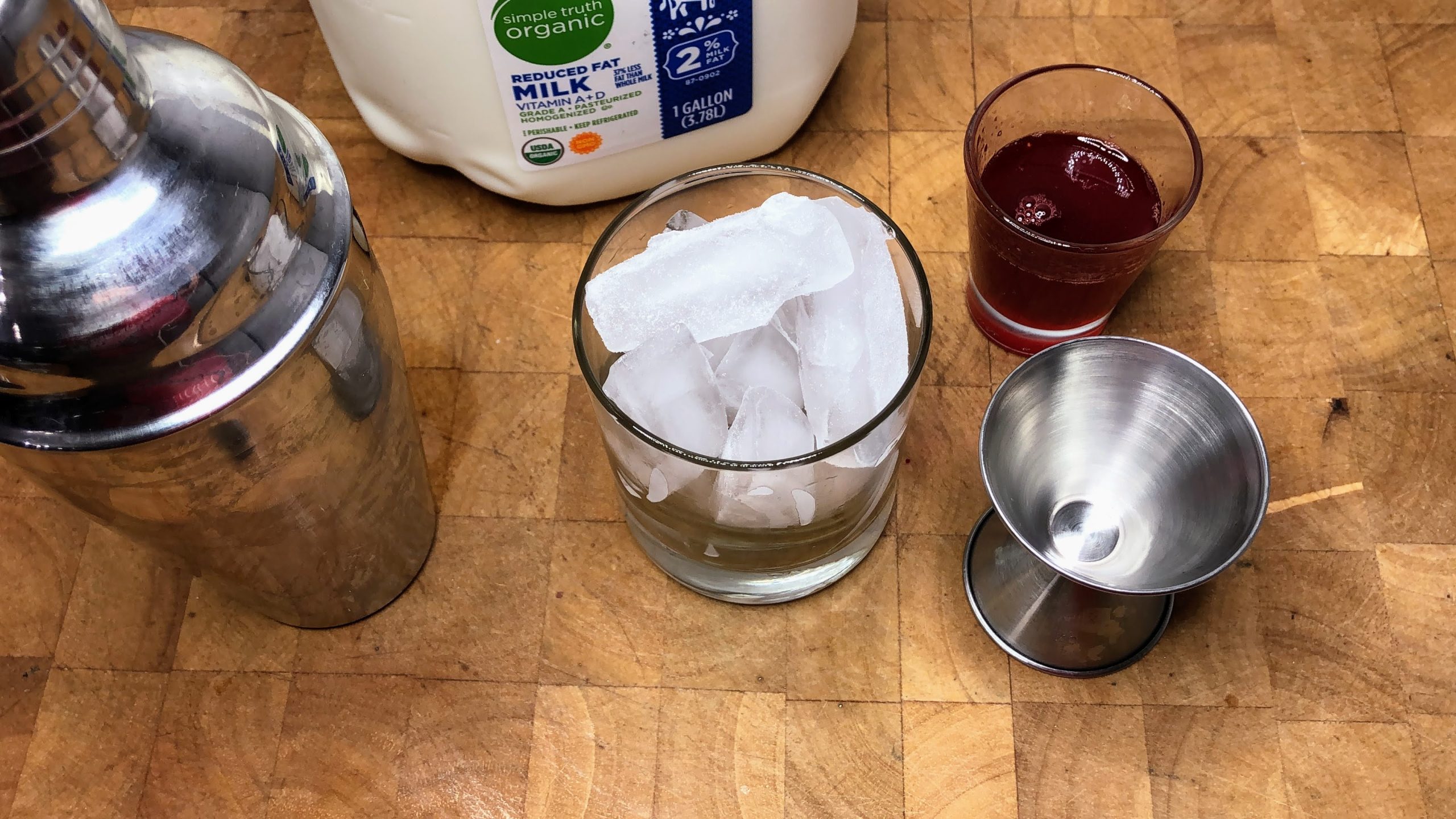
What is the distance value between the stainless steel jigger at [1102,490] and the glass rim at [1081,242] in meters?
0.06

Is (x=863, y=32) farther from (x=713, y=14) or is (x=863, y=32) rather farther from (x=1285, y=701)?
(x=1285, y=701)

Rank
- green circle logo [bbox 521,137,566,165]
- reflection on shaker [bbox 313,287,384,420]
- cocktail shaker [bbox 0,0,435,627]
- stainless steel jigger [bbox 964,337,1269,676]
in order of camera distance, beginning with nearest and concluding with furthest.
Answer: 1. cocktail shaker [bbox 0,0,435,627]
2. reflection on shaker [bbox 313,287,384,420]
3. stainless steel jigger [bbox 964,337,1269,676]
4. green circle logo [bbox 521,137,566,165]

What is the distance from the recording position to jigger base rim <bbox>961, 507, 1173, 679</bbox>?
73 centimetres

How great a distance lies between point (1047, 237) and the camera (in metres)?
0.78

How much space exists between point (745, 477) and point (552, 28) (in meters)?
0.32

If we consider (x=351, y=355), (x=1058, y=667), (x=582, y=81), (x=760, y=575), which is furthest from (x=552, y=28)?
(x=1058, y=667)

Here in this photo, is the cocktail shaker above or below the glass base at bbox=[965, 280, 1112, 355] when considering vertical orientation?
above

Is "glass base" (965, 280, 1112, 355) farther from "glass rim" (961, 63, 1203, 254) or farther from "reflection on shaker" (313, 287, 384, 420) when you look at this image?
"reflection on shaker" (313, 287, 384, 420)

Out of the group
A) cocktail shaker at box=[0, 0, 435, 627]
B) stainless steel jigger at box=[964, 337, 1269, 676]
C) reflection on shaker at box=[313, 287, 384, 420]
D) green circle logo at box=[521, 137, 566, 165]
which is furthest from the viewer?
green circle logo at box=[521, 137, 566, 165]

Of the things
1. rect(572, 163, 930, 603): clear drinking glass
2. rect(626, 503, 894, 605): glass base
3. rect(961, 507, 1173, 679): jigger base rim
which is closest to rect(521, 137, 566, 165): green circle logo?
rect(572, 163, 930, 603): clear drinking glass

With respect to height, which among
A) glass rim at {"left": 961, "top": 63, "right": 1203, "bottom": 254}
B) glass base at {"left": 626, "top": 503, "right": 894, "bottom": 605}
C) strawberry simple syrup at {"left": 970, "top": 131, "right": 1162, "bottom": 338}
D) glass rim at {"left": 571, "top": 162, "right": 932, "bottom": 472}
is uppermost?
glass rim at {"left": 571, "top": 162, "right": 932, "bottom": 472}

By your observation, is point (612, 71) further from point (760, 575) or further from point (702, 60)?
point (760, 575)

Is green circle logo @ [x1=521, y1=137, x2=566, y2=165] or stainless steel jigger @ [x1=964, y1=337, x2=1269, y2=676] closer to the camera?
stainless steel jigger @ [x1=964, y1=337, x2=1269, y2=676]

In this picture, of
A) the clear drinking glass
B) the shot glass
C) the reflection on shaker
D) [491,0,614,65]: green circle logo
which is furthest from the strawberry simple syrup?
the reflection on shaker
